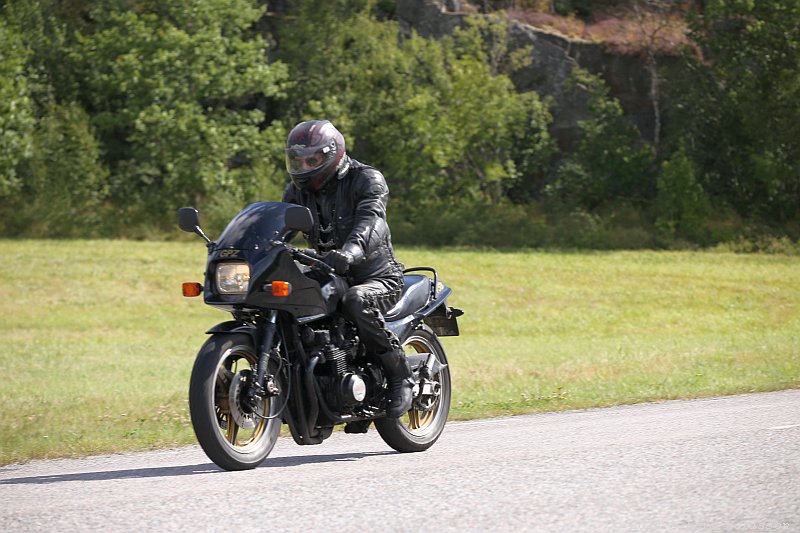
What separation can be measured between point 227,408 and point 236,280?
81cm

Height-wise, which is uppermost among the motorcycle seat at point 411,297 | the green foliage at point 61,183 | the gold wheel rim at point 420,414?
the motorcycle seat at point 411,297

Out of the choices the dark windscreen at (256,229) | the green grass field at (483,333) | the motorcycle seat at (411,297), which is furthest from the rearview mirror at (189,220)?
the green grass field at (483,333)

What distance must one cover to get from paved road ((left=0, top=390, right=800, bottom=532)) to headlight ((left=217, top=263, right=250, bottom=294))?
1146 mm

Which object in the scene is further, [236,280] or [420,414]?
[420,414]

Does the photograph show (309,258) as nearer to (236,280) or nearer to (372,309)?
(236,280)

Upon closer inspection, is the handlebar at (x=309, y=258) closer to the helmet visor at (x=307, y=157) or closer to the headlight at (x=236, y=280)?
the headlight at (x=236, y=280)

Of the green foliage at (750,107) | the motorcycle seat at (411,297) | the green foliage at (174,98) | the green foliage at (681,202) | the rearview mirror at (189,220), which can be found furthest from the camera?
the green foliage at (174,98)

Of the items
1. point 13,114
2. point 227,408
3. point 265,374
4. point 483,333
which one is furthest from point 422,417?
point 13,114

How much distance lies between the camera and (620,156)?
56312 mm

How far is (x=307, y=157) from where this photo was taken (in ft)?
29.3

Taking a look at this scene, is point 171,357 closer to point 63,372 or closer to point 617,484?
point 63,372

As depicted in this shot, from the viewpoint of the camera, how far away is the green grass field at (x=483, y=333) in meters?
13.5

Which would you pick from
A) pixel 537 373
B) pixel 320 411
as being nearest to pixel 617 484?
pixel 320 411

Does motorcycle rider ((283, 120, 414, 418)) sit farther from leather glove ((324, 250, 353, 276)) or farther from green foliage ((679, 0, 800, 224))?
green foliage ((679, 0, 800, 224))
